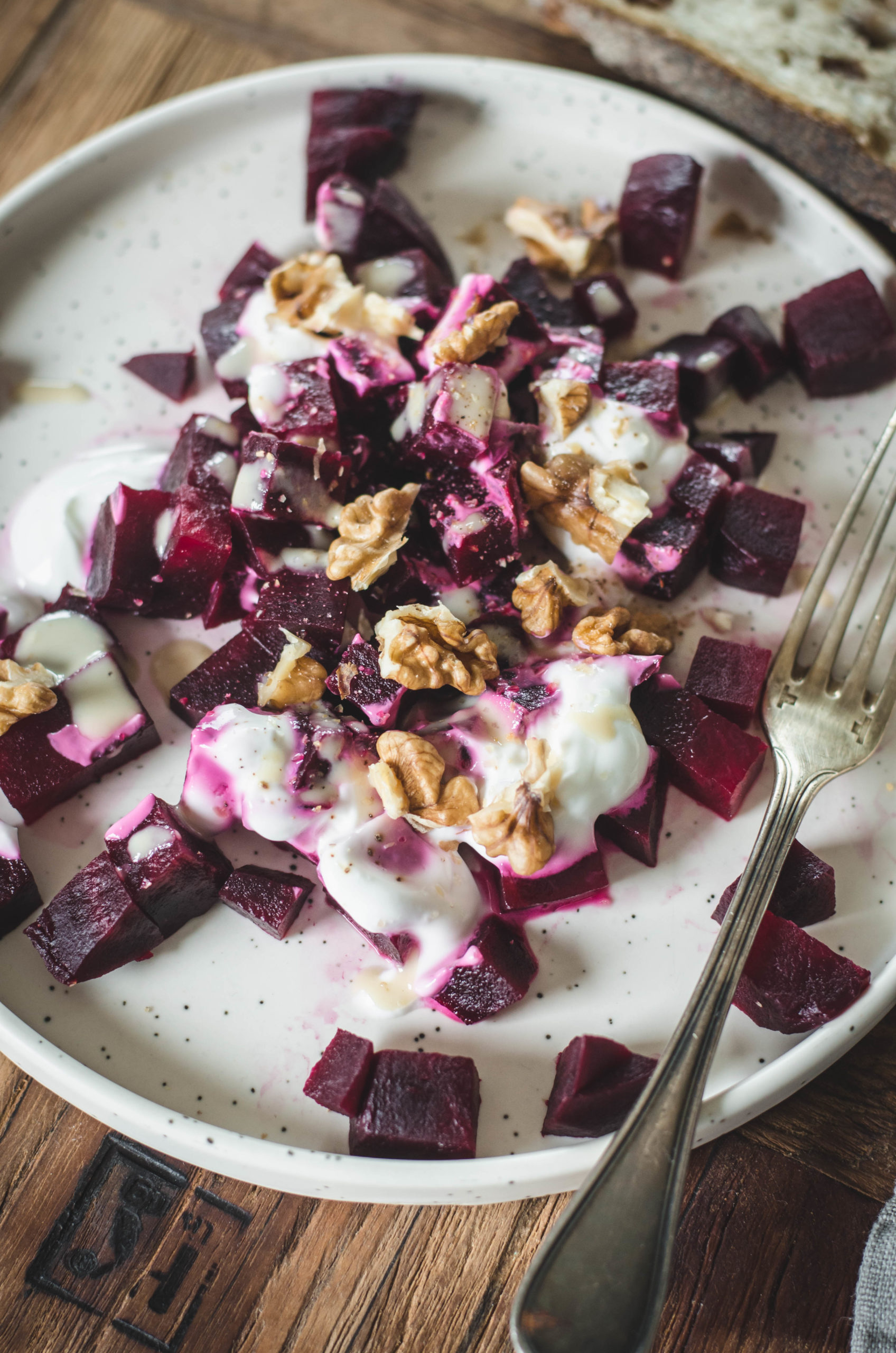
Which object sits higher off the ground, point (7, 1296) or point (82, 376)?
point (82, 376)

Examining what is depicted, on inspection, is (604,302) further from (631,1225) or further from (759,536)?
(631,1225)

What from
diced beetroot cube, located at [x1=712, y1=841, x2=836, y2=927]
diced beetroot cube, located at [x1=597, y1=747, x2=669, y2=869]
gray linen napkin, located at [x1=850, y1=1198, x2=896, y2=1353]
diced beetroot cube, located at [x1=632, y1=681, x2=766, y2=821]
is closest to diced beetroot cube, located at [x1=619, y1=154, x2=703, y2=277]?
diced beetroot cube, located at [x1=632, y1=681, x2=766, y2=821]

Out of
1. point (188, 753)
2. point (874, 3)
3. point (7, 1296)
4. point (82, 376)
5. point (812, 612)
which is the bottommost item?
point (7, 1296)

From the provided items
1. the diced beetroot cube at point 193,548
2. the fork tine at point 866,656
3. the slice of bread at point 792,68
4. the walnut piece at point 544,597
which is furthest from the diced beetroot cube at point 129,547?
the slice of bread at point 792,68

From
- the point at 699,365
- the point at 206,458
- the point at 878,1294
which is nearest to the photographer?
the point at 878,1294

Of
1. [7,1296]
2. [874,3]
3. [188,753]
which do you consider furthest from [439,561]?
[874,3]

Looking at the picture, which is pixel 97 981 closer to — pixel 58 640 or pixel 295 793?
pixel 295 793

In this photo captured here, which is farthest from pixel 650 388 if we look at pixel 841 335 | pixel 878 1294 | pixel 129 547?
pixel 878 1294

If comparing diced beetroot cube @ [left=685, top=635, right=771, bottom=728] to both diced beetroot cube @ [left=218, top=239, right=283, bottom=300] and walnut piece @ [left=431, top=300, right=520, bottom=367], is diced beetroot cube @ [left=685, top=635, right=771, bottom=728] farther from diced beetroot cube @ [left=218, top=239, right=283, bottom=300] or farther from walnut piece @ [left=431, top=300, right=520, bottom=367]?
diced beetroot cube @ [left=218, top=239, right=283, bottom=300]
